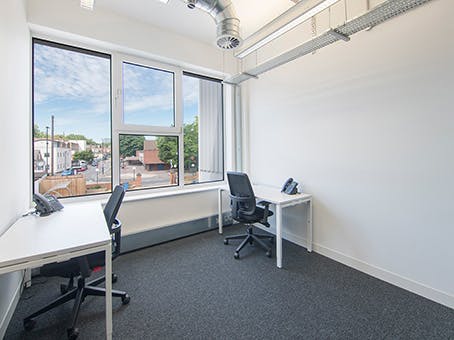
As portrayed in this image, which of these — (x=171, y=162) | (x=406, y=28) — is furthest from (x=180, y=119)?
(x=406, y=28)

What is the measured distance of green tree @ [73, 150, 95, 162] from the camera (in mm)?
2752

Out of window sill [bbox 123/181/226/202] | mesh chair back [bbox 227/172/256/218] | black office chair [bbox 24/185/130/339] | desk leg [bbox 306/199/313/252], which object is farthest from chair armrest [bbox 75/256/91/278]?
desk leg [bbox 306/199/313/252]

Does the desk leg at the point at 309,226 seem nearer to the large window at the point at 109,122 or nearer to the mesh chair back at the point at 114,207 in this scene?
the large window at the point at 109,122

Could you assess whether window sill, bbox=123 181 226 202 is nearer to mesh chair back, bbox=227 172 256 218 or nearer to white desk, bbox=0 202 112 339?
mesh chair back, bbox=227 172 256 218

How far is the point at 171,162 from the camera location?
136 inches

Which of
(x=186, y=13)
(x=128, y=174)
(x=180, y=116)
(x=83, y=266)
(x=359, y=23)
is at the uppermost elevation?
(x=186, y=13)

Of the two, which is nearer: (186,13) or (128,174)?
(186,13)

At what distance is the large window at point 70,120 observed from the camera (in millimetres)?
2520

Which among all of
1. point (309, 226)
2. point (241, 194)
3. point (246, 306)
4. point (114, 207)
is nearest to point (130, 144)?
point (114, 207)

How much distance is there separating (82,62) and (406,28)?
11.8 ft

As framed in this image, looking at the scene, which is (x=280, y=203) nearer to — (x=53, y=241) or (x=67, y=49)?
(x=53, y=241)

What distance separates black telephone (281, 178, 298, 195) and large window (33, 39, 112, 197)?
2.40 m

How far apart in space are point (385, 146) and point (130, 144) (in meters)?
3.10

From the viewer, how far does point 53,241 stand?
1.39 metres
